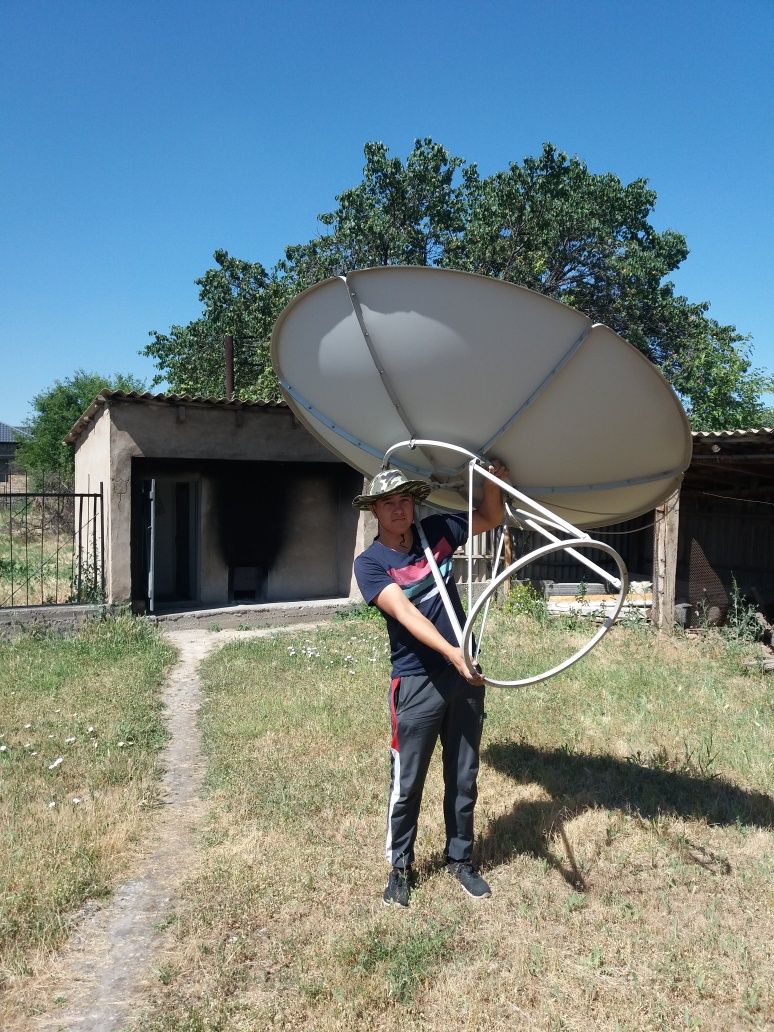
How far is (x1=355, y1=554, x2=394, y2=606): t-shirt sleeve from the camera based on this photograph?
3.56m

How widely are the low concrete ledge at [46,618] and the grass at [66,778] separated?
83cm

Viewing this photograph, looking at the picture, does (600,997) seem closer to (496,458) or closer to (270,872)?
(270,872)

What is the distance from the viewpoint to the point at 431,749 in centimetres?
366

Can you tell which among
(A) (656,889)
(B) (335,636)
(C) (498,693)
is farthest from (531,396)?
(B) (335,636)

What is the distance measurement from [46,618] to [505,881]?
298 inches

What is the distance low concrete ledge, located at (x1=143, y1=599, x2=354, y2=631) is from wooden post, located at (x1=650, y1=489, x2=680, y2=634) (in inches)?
179

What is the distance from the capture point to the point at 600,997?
293 centimetres

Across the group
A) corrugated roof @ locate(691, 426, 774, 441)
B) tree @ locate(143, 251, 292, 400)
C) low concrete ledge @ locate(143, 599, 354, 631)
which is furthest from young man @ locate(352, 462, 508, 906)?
tree @ locate(143, 251, 292, 400)

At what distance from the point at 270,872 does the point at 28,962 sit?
113 cm

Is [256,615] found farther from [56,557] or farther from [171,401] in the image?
[171,401]

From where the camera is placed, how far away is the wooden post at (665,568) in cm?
1013

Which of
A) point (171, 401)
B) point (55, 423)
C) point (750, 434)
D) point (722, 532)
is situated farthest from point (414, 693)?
point (55, 423)

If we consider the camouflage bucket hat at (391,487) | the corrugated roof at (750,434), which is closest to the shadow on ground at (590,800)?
the camouflage bucket hat at (391,487)

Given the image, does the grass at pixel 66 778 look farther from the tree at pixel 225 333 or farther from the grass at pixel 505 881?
the tree at pixel 225 333
